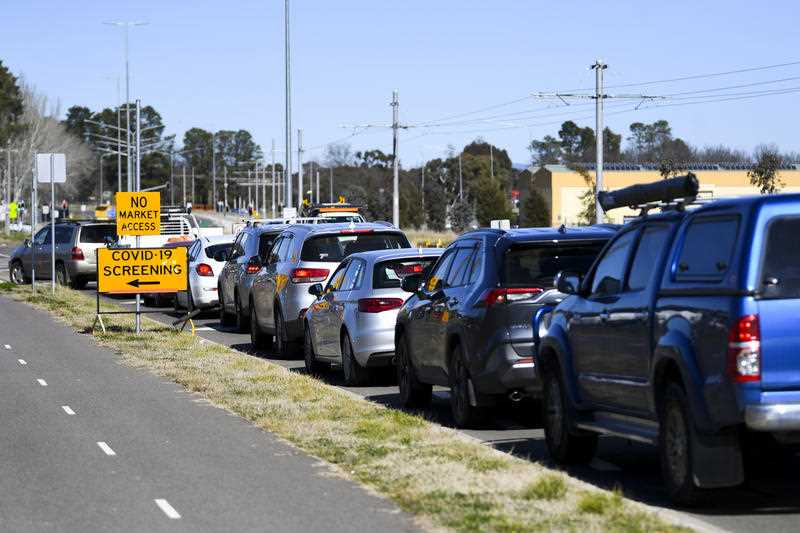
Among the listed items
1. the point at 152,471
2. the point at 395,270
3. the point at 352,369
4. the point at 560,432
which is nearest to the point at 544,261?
the point at 560,432

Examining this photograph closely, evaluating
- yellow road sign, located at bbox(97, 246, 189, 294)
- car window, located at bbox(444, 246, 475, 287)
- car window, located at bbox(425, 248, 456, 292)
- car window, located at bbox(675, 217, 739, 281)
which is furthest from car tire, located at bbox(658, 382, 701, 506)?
yellow road sign, located at bbox(97, 246, 189, 294)

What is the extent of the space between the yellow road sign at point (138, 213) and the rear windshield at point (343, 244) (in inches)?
201

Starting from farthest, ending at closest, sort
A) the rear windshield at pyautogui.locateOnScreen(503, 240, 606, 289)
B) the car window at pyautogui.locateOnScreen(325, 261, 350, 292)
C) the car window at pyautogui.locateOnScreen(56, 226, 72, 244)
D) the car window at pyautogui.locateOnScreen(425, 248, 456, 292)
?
1. the car window at pyautogui.locateOnScreen(56, 226, 72, 244)
2. the car window at pyautogui.locateOnScreen(325, 261, 350, 292)
3. the car window at pyautogui.locateOnScreen(425, 248, 456, 292)
4. the rear windshield at pyautogui.locateOnScreen(503, 240, 606, 289)

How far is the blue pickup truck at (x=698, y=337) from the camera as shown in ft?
28.1

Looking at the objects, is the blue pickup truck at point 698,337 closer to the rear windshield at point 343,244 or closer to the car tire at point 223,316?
the rear windshield at point 343,244

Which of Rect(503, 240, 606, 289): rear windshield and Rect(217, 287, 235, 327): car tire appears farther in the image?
Rect(217, 287, 235, 327): car tire

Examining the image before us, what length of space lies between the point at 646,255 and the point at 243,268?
1644 cm

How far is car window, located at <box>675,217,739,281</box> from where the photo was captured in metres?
8.91

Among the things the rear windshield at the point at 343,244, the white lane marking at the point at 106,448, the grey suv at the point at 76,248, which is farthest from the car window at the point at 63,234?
the white lane marking at the point at 106,448

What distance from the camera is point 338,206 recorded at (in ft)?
147

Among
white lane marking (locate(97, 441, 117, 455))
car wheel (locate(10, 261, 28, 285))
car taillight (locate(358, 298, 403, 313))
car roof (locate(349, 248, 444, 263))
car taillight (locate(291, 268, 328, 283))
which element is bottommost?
car wheel (locate(10, 261, 28, 285))

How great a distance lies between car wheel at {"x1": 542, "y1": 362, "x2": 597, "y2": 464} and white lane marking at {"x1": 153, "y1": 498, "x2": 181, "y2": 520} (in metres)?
3.08

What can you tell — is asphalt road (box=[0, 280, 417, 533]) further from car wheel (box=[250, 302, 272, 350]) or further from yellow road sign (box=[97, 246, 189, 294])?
yellow road sign (box=[97, 246, 189, 294])

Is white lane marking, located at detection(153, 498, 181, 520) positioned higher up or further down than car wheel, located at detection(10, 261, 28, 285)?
higher up
